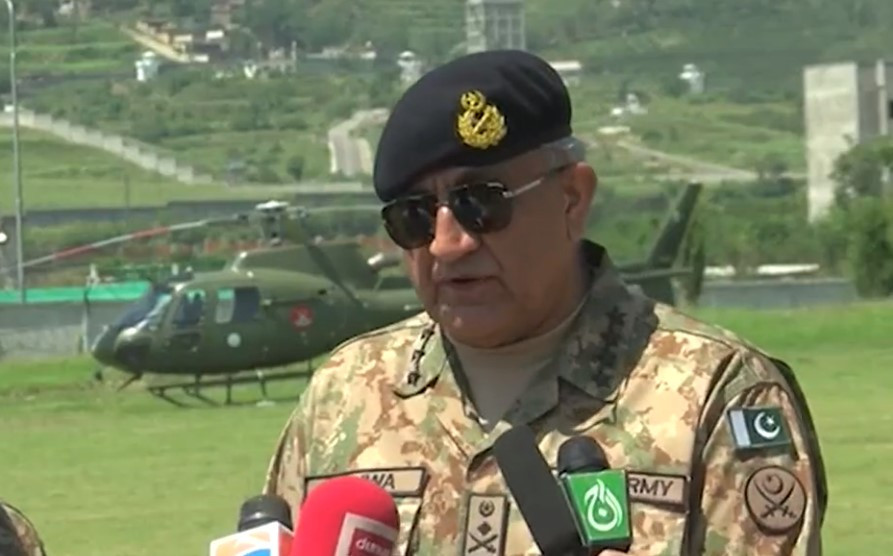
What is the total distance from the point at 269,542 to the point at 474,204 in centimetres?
57

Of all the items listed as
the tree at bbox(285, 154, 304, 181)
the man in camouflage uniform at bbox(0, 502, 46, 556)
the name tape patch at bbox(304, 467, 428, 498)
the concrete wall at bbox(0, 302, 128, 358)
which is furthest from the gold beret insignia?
the tree at bbox(285, 154, 304, 181)

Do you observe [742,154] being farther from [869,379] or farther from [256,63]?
[869,379]

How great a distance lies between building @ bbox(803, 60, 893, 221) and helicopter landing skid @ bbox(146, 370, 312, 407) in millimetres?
66183

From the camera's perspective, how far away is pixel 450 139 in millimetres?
Result: 3049

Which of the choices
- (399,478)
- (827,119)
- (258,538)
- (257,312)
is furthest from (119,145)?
(258,538)

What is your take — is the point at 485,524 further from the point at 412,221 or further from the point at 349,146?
the point at 349,146

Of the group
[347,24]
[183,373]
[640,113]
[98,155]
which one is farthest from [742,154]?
[183,373]

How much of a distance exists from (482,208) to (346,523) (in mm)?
622

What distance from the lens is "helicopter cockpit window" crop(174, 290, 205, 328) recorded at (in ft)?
94.2

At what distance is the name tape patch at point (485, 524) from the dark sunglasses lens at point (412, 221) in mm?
356

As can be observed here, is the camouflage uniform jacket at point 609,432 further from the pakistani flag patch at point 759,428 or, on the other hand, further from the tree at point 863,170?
the tree at point 863,170

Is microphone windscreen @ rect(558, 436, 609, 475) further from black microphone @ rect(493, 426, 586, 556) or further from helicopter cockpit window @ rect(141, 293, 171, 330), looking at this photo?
helicopter cockpit window @ rect(141, 293, 171, 330)

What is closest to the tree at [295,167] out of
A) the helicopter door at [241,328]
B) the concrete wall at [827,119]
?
the concrete wall at [827,119]

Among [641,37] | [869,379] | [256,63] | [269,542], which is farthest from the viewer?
[641,37]
